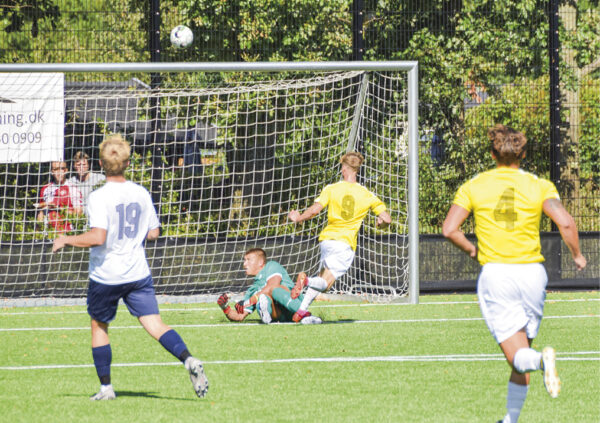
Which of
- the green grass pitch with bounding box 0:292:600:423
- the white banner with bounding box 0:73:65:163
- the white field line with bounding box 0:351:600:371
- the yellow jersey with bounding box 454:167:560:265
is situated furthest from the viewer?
the white banner with bounding box 0:73:65:163

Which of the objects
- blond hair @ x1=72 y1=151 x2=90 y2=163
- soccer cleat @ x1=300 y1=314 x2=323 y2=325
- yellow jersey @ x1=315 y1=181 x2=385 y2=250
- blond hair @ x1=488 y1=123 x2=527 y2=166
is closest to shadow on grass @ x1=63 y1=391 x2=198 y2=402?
blond hair @ x1=488 y1=123 x2=527 y2=166

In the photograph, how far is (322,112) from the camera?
1443cm

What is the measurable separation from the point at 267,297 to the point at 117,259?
4.56 meters

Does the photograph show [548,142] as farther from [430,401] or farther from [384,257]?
[430,401]

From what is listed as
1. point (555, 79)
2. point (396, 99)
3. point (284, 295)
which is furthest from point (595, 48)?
point (284, 295)

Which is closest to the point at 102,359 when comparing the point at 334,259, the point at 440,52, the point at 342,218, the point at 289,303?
the point at 289,303

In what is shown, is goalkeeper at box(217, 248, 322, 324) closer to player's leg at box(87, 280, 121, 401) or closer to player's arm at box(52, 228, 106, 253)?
player's leg at box(87, 280, 121, 401)

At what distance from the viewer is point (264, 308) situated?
10891 mm

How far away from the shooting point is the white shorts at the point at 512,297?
550 centimetres

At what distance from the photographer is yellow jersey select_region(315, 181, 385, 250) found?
36.6 feet

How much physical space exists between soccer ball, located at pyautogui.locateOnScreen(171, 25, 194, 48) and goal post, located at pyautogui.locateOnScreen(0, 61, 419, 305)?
470 millimetres

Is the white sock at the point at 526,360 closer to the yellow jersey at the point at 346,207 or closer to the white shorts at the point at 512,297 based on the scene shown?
the white shorts at the point at 512,297

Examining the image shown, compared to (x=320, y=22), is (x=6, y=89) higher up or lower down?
lower down

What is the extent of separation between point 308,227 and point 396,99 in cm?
224
